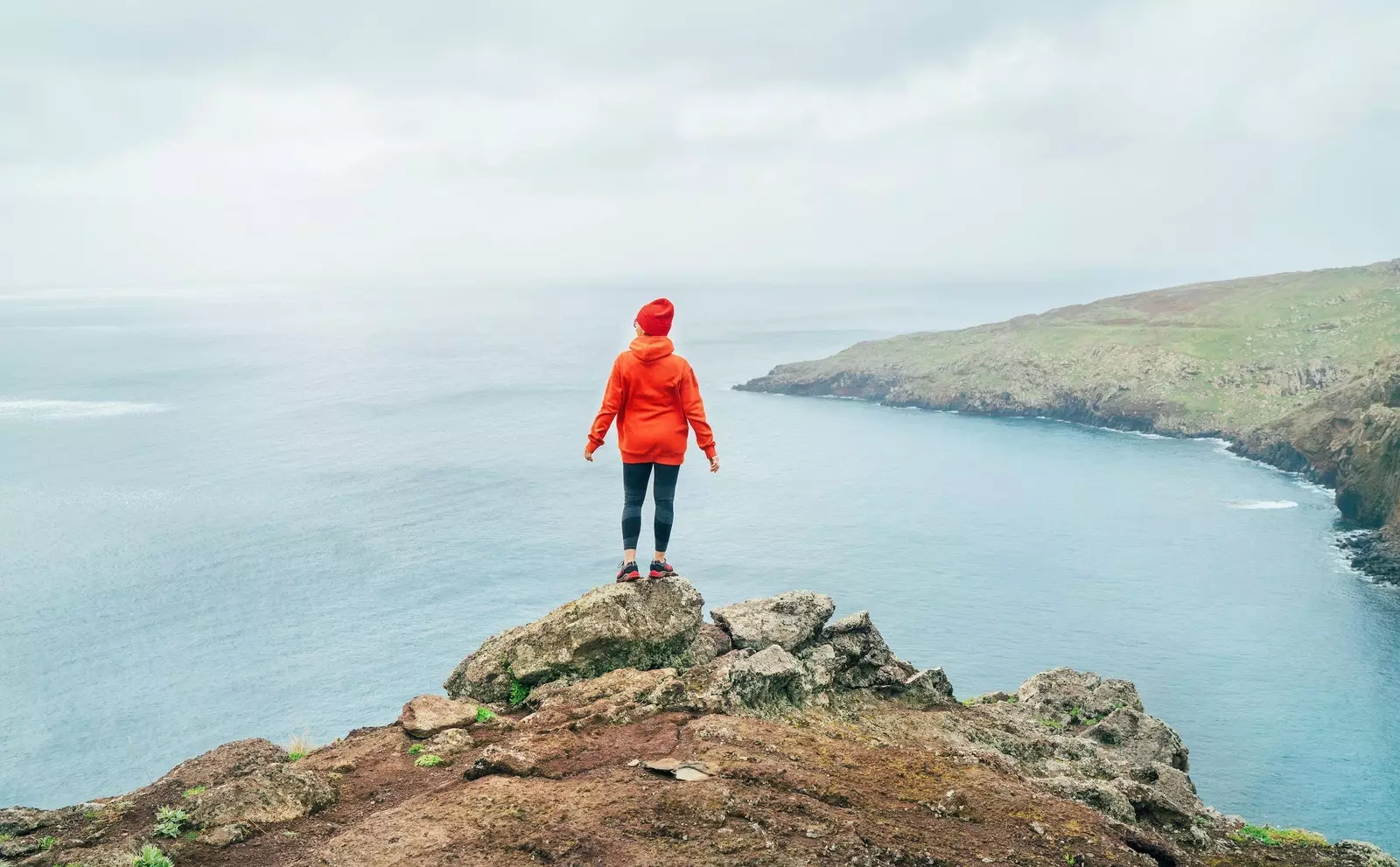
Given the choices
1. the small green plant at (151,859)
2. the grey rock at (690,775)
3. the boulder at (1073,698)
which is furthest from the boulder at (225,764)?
the boulder at (1073,698)

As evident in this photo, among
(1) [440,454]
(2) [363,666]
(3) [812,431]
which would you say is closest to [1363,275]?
(3) [812,431]

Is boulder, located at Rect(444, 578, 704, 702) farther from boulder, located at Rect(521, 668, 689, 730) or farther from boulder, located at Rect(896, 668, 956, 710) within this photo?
boulder, located at Rect(896, 668, 956, 710)

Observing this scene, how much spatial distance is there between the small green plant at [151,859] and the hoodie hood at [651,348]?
8693 millimetres

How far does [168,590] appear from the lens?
277 feet

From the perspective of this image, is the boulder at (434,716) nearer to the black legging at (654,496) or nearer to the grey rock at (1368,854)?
the black legging at (654,496)

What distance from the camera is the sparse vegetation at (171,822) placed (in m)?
9.94

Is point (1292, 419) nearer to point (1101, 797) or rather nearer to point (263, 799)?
point (1101, 797)

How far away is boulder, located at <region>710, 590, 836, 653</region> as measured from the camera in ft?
53.8

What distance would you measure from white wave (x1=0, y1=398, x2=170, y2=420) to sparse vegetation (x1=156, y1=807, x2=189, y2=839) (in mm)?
174173

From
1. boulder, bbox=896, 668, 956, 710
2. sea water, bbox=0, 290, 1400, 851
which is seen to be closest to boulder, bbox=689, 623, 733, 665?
boulder, bbox=896, 668, 956, 710

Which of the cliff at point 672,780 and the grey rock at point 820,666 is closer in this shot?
the cliff at point 672,780

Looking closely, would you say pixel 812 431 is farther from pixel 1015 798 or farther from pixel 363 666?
pixel 1015 798

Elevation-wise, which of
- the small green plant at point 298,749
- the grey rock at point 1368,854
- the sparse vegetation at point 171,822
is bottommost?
the grey rock at point 1368,854

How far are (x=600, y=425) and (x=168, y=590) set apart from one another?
85894 millimetres
